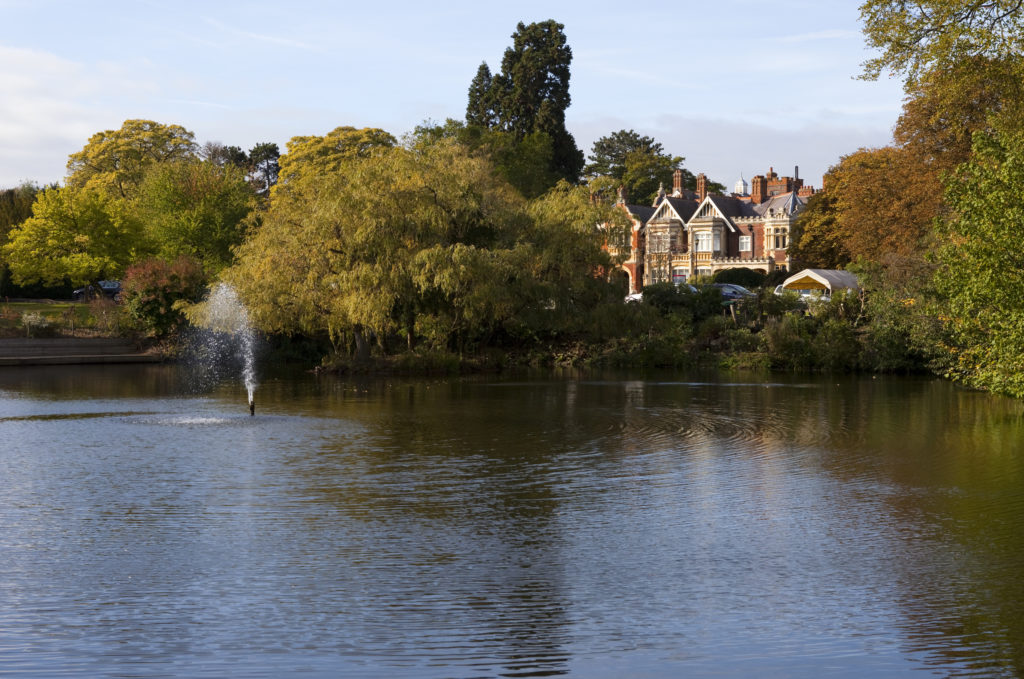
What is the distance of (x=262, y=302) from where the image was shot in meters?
43.4

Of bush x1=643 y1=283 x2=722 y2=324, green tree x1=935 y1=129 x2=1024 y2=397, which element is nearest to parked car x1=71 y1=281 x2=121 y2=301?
bush x1=643 y1=283 x2=722 y2=324

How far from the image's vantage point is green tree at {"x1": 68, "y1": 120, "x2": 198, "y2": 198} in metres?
89.2

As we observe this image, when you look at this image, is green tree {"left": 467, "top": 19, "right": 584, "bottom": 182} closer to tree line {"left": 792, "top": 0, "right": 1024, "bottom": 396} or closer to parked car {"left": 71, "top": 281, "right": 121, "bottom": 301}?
parked car {"left": 71, "top": 281, "right": 121, "bottom": 301}

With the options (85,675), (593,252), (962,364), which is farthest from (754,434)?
(593,252)

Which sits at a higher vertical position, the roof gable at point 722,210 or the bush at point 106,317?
the roof gable at point 722,210

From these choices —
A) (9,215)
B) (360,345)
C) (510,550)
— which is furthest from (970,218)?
(9,215)

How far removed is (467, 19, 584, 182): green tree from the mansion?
11629 millimetres

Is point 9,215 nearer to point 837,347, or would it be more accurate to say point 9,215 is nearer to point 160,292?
point 160,292

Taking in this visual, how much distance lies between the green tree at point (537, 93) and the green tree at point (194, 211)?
25831 millimetres

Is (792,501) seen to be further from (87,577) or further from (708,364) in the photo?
(708,364)

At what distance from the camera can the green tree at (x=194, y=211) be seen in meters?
67.2

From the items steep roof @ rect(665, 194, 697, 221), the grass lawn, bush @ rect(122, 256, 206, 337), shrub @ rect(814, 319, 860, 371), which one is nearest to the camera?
shrub @ rect(814, 319, 860, 371)

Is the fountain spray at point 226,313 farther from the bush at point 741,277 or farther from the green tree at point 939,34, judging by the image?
the bush at point 741,277

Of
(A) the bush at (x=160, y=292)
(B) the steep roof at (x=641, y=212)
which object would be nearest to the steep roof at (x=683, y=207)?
(B) the steep roof at (x=641, y=212)
